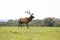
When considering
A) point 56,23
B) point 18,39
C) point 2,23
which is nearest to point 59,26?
point 56,23

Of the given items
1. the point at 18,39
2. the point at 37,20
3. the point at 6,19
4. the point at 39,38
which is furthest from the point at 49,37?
the point at 6,19

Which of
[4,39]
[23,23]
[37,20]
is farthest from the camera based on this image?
[23,23]

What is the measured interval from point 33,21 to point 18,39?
3525 mm

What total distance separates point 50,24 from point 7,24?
2233 mm

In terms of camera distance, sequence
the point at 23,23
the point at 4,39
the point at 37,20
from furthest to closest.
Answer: the point at 23,23 → the point at 37,20 → the point at 4,39

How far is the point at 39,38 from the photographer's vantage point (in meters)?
8.05

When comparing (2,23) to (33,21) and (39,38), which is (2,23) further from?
(39,38)

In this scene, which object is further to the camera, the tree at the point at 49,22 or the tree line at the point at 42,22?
the tree at the point at 49,22

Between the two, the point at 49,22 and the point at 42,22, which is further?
the point at 49,22

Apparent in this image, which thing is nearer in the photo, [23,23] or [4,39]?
[4,39]

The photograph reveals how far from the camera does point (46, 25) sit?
11.1 metres

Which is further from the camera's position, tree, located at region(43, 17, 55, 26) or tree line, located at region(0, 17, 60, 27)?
tree, located at region(43, 17, 55, 26)

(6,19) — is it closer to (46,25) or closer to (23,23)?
(23,23)

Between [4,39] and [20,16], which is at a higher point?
[20,16]
